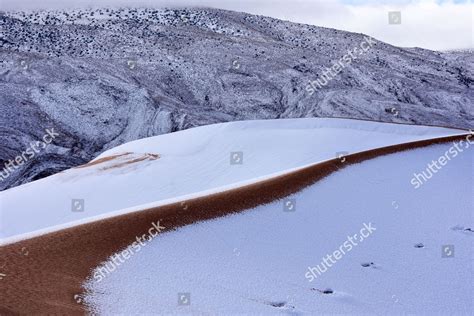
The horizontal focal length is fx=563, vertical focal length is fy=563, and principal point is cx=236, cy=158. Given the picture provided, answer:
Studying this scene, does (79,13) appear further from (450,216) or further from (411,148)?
(450,216)

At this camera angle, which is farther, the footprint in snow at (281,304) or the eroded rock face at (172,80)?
the eroded rock face at (172,80)

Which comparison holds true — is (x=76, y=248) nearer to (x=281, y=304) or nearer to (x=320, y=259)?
(x=281, y=304)

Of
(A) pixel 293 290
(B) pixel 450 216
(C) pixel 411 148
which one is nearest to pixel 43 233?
(A) pixel 293 290

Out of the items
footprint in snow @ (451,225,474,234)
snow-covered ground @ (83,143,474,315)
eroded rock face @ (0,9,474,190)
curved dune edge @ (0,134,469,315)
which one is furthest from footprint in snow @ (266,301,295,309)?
eroded rock face @ (0,9,474,190)

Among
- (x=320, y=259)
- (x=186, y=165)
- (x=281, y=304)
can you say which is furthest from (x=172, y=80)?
(x=281, y=304)

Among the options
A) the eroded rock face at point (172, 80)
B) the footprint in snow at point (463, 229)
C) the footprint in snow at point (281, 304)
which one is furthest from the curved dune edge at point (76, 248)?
the eroded rock face at point (172, 80)

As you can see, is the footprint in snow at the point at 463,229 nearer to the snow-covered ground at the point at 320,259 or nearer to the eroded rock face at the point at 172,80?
the snow-covered ground at the point at 320,259

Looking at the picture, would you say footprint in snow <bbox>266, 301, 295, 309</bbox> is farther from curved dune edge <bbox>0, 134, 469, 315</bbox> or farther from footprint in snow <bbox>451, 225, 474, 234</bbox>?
footprint in snow <bbox>451, 225, 474, 234</bbox>
